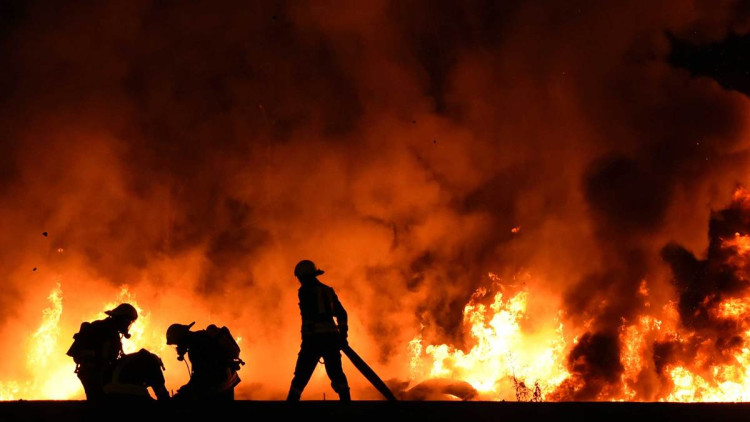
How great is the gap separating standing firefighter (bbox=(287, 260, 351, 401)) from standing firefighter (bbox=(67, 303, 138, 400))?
6.93 ft

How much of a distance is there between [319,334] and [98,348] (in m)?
2.57

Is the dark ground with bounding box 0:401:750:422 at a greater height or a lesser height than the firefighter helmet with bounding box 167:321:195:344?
lesser

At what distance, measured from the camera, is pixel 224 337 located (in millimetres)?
6992

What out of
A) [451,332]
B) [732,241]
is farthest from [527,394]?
[732,241]

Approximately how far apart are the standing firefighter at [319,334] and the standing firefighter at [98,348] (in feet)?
6.93

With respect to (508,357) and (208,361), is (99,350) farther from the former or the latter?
(508,357)

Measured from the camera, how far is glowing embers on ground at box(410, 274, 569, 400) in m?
25.5

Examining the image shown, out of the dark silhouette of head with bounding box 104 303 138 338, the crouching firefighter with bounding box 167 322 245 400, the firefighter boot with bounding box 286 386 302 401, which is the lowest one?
the firefighter boot with bounding box 286 386 302 401

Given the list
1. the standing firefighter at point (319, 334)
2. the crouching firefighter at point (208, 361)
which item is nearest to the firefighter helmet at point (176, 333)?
the crouching firefighter at point (208, 361)

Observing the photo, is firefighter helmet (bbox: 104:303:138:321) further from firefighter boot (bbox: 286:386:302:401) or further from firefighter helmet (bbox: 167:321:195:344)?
firefighter boot (bbox: 286:386:302:401)

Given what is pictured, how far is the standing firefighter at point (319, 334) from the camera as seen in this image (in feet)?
23.0

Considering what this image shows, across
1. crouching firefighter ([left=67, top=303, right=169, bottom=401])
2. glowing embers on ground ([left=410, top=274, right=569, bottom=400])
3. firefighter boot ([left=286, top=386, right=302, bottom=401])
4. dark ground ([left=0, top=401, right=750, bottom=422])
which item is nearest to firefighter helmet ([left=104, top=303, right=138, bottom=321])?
crouching firefighter ([left=67, top=303, right=169, bottom=401])

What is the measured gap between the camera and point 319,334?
7.05 metres

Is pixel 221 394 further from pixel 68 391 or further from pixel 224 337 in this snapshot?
pixel 68 391
